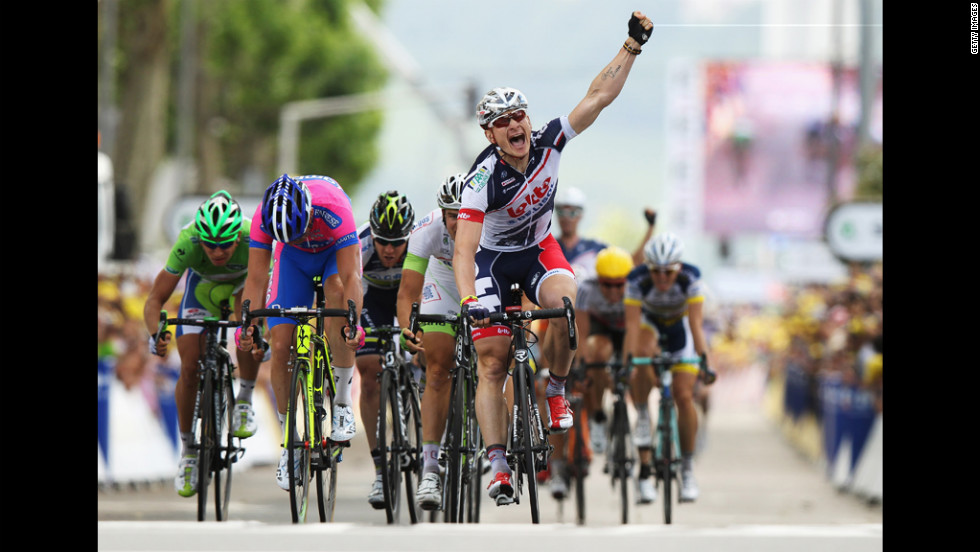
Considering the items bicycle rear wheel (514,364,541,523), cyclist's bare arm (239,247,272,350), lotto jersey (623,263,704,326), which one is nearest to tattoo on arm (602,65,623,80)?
bicycle rear wheel (514,364,541,523)

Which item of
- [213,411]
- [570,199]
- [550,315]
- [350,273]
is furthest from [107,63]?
[550,315]

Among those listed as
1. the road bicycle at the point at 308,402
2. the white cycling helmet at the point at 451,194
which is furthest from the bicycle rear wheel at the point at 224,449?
the white cycling helmet at the point at 451,194

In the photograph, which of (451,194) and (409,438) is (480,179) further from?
(409,438)

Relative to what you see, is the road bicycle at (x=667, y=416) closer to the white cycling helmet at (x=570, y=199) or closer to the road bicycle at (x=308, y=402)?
the white cycling helmet at (x=570, y=199)

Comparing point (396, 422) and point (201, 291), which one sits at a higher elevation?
point (201, 291)

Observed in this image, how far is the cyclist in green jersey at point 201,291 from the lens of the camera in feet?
30.6

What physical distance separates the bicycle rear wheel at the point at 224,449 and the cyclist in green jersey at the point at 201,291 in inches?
2.4

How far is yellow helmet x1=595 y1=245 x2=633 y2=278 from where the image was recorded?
12836 mm

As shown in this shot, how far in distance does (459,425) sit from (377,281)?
6.59 ft

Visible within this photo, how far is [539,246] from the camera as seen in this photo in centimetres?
891

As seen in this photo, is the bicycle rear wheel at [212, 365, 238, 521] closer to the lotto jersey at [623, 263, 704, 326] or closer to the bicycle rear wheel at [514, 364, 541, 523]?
the bicycle rear wheel at [514, 364, 541, 523]

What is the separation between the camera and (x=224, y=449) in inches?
383
